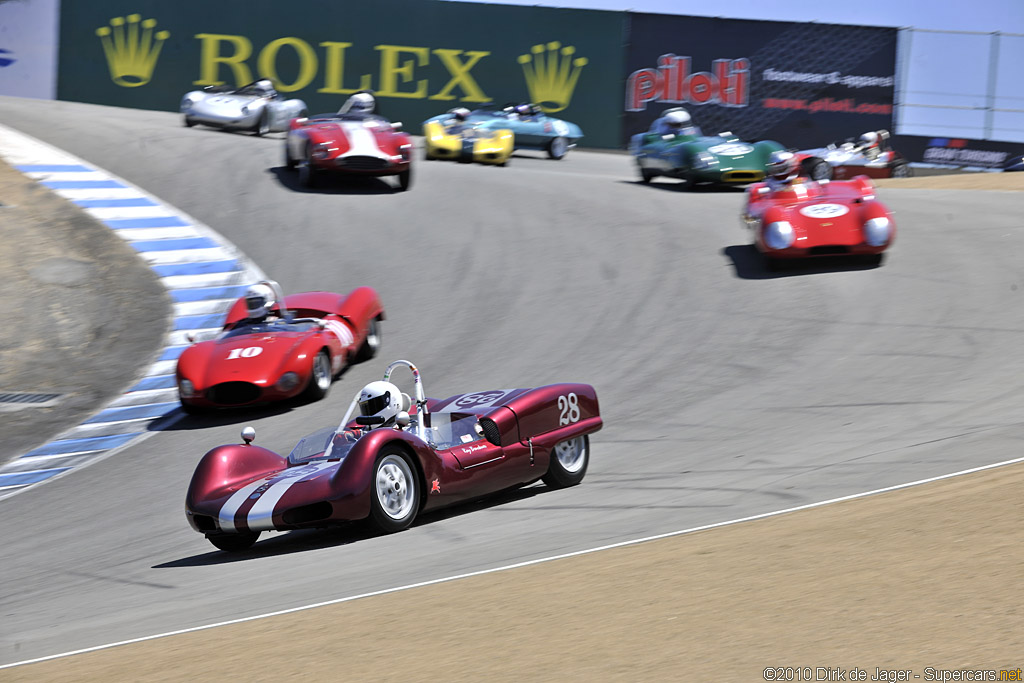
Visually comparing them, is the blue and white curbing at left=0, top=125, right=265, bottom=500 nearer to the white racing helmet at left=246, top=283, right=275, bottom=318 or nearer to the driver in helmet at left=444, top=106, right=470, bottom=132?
the white racing helmet at left=246, top=283, right=275, bottom=318

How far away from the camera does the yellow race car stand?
22.5 meters

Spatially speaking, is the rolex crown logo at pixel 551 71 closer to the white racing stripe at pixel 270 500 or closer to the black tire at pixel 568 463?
the black tire at pixel 568 463

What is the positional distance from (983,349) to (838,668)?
8.25m

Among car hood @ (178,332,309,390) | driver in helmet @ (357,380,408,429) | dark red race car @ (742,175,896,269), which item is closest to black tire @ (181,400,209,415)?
car hood @ (178,332,309,390)

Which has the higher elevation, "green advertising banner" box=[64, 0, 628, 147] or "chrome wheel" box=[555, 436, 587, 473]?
"green advertising banner" box=[64, 0, 628, 147]

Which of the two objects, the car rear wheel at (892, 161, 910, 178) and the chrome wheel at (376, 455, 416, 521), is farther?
the car rear wheel at (892, 161, 910, 178)

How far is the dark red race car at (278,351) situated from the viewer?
1127 centimetres

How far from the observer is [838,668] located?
4039mm

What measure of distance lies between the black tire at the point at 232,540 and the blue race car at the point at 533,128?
17626 mm

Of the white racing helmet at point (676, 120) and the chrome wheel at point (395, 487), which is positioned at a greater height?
the white racing helmet at point (676, 120)

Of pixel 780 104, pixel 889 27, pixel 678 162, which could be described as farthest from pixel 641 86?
pixel 678 162

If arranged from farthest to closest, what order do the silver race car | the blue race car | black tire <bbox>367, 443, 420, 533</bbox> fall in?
the blue race car < the silver race car < black tire <bbox>367, 443, 420, 533</bbox>

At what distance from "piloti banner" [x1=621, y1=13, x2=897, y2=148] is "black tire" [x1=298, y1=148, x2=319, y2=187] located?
34.9 ft

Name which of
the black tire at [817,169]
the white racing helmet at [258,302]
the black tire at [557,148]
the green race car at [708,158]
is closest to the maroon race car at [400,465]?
the white racing helmet at [258,302]
